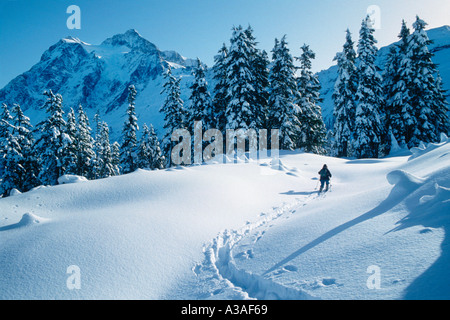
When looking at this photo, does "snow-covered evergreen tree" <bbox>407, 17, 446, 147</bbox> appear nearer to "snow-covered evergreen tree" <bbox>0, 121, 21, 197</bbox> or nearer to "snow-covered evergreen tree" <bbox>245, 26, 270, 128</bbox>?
"snow-covered evergreen tree" <bbox>245, 26, 270, 128</bbox>

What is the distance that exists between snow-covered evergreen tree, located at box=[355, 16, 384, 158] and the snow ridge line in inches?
901

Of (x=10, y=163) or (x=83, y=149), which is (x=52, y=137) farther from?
(x=83, y=149)

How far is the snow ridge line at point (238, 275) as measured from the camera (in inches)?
185

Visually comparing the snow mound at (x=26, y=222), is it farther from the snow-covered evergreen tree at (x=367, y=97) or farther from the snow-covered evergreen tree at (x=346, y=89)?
the snow-covered evergreen tree at (x=346, y=89)

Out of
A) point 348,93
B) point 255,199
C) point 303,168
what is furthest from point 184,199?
point 348,93

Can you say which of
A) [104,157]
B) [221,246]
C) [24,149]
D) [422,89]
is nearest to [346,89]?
[422,89]

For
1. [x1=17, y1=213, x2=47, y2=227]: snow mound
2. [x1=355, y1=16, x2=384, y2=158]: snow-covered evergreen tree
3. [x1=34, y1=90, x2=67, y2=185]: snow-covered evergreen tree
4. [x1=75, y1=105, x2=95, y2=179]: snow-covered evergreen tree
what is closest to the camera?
[x1=17, y1=213, x2=47, y2=227]: snow mound

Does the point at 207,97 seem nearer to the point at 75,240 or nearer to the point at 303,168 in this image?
the point at 303,168

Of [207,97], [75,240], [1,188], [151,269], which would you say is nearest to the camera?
[151,269]

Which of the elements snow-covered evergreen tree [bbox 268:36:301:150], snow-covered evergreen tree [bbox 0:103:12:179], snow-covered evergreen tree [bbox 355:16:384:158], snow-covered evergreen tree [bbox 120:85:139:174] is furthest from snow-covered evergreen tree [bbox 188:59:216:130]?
snow-covered evergreen tree [bbox 0:103:12:179]

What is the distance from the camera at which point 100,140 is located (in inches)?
1537

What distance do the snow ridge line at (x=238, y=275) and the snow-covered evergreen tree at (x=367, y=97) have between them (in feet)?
75.1

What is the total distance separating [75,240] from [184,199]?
456 cm

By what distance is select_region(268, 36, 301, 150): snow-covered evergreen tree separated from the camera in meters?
26.3
